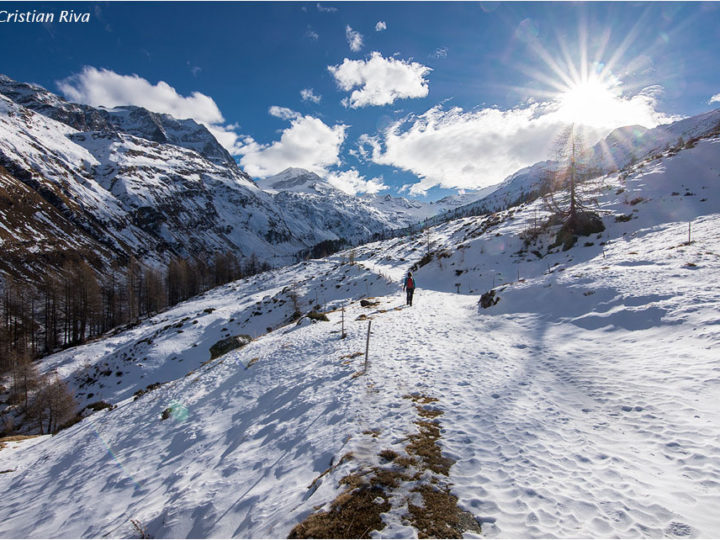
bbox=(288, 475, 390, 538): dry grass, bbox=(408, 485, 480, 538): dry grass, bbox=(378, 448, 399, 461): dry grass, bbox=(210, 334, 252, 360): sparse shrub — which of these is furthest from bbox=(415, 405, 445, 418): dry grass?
bbox=(210, 334, 252, 360): sparse shrub

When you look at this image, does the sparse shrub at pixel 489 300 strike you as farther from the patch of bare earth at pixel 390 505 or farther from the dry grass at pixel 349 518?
the dry grass at pixel 349 518

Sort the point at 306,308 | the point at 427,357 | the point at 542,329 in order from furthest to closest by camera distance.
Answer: the point at 306,308 < the point at 542,329 < the point at 427,357

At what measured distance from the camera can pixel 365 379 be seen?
1070 cm

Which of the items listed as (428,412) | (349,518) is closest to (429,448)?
(428,412)

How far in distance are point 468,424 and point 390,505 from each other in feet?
10.6

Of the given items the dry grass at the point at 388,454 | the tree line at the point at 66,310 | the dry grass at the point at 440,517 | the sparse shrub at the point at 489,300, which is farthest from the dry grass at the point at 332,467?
the tree line at the point at 66,310

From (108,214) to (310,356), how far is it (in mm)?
212589

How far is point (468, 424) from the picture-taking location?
727 cm

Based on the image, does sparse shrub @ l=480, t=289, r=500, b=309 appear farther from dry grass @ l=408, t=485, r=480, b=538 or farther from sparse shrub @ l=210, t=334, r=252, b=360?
sparse shrub @ l=210, t=334, r=252, b=360

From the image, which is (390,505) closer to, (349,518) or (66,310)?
(349,518)

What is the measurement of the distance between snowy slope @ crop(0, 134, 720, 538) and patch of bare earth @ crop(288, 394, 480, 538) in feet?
0.38

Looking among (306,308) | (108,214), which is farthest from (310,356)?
(108,214)

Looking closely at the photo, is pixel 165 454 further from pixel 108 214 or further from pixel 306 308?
pixel 108 214

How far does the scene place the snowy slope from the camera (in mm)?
5039
